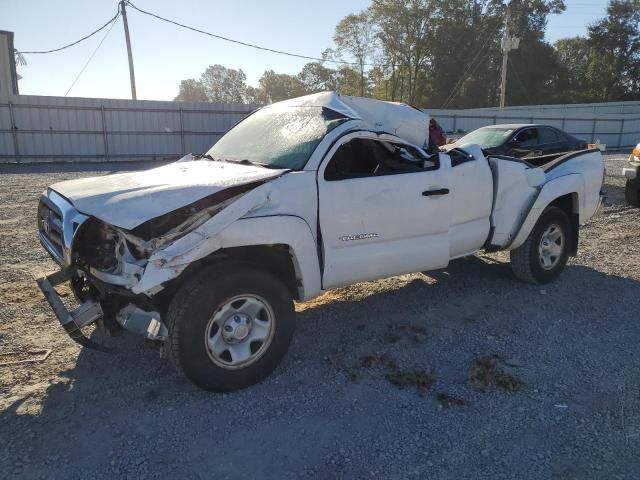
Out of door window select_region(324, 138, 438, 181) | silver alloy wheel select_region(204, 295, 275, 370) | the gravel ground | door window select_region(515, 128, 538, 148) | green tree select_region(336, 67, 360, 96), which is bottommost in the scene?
the gravel ground

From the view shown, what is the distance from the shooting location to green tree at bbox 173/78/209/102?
8250cm

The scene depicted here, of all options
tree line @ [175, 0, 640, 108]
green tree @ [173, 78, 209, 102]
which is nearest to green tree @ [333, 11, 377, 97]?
tree line @ [175, 0, 640, 108]

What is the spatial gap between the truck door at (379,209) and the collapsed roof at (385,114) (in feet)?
1.19

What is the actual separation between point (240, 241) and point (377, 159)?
5.16 feet

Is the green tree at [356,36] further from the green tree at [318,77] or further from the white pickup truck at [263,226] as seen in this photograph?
the white pickup truck at [263,226]

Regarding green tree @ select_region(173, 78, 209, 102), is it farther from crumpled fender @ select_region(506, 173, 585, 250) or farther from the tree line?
crumpled fender @ select_region(506, 173, 585, 250)

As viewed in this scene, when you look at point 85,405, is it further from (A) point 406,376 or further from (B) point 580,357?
(B) point 580,357

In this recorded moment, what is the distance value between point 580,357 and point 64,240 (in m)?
3.95

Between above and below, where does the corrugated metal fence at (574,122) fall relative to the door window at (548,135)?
above

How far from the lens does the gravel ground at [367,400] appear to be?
2.75 m

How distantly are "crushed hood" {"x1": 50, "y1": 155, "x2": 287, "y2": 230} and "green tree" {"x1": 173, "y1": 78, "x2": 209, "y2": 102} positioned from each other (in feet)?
272

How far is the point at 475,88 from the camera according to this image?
54469 mm

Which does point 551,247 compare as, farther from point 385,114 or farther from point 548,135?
point 548,135

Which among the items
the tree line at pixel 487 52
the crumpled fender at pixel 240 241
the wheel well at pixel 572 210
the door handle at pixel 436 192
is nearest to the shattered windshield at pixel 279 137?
the crumpled fender at pixel 240 241
